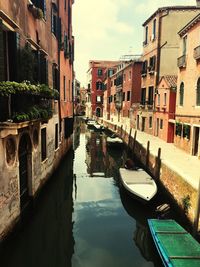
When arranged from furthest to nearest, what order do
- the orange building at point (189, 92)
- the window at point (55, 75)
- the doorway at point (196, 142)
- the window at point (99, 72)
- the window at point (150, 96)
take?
1. the window at point (99, 72)
2. the window at point (150, 96)
3. the doorway at point (196, 142)
4. the orange building at point (189, 92)
5. the window at point (55, 75)

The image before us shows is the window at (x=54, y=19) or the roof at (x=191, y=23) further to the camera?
the roof at (x=191, y=23)

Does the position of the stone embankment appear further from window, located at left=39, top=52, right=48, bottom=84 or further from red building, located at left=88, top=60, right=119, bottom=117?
red building, located at left=88, top=60, right=119, bottom=117

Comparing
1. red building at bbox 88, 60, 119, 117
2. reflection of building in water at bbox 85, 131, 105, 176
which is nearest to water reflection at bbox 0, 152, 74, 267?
reflection of building in water at bbox 85, 131, 105, 176

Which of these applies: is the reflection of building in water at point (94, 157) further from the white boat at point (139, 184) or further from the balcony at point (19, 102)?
the balcony at point (19, 102)

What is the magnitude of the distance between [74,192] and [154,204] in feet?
15.5

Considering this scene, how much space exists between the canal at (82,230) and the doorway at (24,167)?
704 mm

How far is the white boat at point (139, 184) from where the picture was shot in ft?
37.3

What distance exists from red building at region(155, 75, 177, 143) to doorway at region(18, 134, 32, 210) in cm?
1471

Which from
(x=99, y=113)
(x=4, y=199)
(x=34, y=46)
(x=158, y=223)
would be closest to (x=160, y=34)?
(x=34, y=46)

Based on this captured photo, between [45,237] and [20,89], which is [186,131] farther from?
[20,89]

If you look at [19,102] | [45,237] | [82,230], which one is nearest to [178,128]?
[82,230]

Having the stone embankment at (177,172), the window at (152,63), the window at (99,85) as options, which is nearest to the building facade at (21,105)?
the stone embankment at (177,172)

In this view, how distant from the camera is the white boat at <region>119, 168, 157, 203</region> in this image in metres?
11.4

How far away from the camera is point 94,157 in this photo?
78.3 feet
